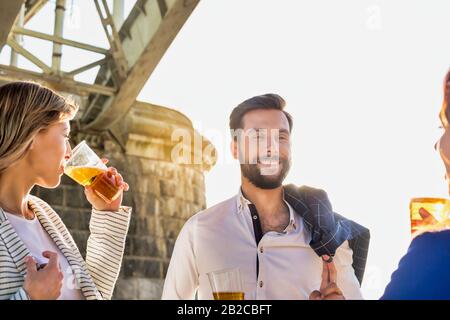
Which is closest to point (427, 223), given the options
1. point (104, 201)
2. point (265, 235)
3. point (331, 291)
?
point (331, 291)

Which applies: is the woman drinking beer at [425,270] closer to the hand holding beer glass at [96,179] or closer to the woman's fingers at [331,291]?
the woman's fingers at [331,291]

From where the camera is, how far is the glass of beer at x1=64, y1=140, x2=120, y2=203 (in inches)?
93.1

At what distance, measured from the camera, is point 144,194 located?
31.7ft

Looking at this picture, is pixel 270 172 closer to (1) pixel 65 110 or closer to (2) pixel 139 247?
(1) pixel 65 110

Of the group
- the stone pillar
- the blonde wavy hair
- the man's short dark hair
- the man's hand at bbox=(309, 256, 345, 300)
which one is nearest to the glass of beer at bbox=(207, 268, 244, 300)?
the man's hand at bbox=(309, 256, 345, 300)

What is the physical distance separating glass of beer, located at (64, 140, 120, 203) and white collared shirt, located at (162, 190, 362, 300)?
452mm

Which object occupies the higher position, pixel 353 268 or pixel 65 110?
pixel 65 110

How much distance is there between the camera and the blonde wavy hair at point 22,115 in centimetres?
211

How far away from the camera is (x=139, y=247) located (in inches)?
368

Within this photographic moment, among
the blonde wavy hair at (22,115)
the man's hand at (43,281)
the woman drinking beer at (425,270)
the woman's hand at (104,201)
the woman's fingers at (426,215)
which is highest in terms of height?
the blonde wavy hair at (22,115)

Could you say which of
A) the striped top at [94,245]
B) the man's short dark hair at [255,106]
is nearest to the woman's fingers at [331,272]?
the man's short dark hair at [255,106]

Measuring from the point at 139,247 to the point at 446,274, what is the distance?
8.19 metres

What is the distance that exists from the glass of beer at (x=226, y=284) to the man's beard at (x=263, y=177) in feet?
2.25
